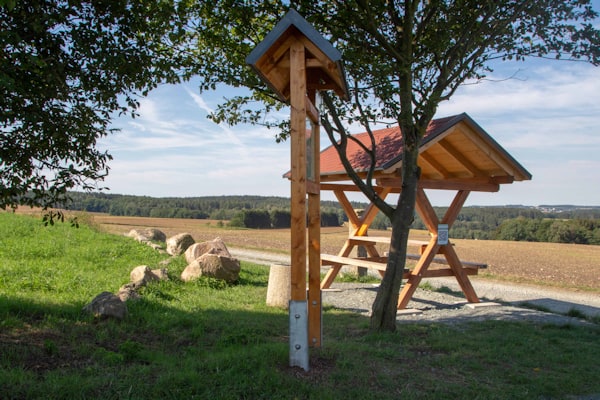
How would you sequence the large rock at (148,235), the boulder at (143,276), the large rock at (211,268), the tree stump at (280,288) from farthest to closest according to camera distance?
the large rock at (148,235) → the large rock at (211,268) → the boulder at (143,276) → the tree stump at (280,288)

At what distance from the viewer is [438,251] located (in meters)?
9.95

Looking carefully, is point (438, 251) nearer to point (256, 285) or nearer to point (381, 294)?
point (381, 294)

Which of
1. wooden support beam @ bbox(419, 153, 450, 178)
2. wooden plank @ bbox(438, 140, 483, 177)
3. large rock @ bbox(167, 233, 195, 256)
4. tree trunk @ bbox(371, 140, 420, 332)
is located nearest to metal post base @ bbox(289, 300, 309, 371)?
tree trunk @ bbox(371, 140, 420, 332)

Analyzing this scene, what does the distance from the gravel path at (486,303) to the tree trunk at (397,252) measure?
1537 millimetres

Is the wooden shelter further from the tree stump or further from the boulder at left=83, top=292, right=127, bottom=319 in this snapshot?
the boulder at left=83, top=292, right=127, bottom=319

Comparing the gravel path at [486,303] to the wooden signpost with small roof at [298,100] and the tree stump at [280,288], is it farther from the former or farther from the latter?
the wooden signpost with small roof at [298,100]

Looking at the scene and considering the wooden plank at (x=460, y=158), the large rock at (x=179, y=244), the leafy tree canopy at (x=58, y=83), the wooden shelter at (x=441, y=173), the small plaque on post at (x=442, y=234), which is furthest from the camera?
the large rock at (x=179, y=244)

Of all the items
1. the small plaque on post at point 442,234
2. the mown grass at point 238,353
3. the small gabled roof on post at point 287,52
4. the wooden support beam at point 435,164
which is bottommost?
the mown grass at point 238,353

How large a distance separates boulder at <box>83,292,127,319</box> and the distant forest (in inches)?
691

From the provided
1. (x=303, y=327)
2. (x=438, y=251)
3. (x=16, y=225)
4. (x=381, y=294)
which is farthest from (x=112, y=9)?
(x=16, y=225)

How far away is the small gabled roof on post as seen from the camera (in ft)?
15.6

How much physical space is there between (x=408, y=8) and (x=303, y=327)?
462 cm

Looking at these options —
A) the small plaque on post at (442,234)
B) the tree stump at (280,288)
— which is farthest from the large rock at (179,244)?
the small plaque on post at (442,234)

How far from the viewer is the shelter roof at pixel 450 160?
9.09 m
